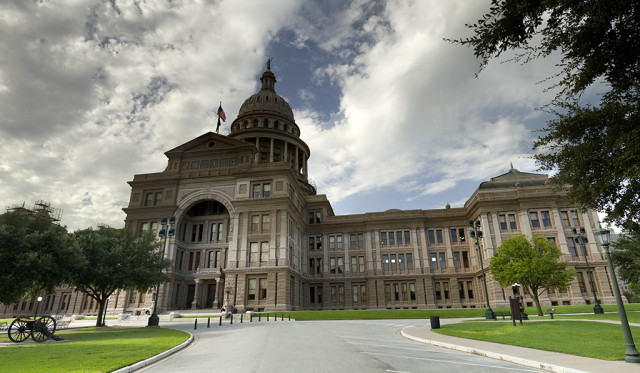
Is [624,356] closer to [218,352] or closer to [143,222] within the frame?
[218,352]

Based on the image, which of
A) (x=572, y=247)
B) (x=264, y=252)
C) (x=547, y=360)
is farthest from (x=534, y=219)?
(x=547, y=360)

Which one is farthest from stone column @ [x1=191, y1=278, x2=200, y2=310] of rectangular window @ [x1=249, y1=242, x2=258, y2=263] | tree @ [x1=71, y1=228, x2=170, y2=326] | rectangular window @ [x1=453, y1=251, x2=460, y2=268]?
rectangular window @ [x1=453, y1=251, x2=460, y2=268]

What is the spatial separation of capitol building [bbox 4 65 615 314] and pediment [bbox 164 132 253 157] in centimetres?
17

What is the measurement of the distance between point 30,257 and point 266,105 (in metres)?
65.2

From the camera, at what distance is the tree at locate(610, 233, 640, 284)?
36344mm

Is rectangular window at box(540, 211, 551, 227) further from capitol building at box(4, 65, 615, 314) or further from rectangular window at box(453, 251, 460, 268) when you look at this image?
rectangular window at box(453, 251, 460, 268)

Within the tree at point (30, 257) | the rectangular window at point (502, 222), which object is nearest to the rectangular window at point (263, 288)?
the tree at point (30, 257)

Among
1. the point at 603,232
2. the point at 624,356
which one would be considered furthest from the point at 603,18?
the point at 624,356

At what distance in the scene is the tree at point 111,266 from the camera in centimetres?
2688

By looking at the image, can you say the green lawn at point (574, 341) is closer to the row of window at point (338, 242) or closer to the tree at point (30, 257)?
the tree at point (30, 257)

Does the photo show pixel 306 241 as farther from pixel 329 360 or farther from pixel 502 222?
pixel 329 360

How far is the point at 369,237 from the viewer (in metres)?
59.5

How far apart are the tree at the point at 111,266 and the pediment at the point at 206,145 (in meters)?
25.3

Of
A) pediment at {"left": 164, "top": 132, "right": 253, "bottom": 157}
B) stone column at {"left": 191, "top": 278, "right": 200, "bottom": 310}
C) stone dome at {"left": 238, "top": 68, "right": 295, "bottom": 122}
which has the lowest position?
stone column at {"left": 191, "top": 278, "right": 200, "bottom": 310}
